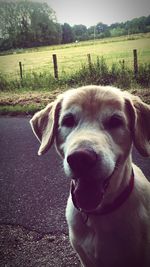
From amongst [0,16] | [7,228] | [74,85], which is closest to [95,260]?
[7,228]

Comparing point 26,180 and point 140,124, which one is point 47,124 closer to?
point 140,124

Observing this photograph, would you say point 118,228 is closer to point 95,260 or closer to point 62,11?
point 95,260

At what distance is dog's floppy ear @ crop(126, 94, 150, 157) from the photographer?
1.56 metres

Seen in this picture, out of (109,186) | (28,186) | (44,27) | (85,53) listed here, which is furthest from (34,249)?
(44,27)

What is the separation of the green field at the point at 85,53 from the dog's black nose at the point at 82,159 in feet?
2.82

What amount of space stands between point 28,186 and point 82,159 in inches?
43.4

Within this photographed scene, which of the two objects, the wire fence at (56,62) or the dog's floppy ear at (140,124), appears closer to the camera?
the dog's floppy ear at (140,124)

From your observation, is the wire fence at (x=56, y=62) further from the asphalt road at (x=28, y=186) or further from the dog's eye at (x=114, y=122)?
the dog's eye at (x=114, y=122)

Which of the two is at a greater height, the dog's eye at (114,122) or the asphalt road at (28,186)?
the dog's eye at (114,122)

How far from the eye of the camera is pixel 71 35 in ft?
7.14

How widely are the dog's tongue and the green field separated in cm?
83

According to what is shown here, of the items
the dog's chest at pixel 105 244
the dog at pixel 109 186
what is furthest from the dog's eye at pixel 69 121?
the dog's chest at pixel 105 244

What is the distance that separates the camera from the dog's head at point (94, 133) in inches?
54.4

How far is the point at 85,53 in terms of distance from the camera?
84.0 inches
